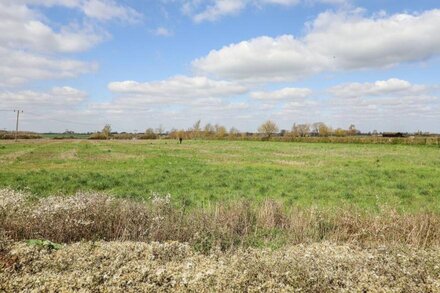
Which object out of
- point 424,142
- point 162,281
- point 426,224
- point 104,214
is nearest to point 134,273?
point 162,281

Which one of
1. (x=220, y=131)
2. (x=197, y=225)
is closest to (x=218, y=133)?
(x=220, y=131)

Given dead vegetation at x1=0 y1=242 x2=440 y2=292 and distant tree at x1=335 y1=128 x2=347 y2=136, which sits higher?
distant tree at x1=335 y1=128 x2=347 y2=136

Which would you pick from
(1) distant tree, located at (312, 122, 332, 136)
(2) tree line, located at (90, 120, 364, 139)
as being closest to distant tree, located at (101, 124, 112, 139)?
(2) tree line, located at (90, 120, 364, 139)

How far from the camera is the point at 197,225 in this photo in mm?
9531

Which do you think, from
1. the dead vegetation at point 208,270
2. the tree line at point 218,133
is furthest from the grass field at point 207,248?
the tree line at point 218,133

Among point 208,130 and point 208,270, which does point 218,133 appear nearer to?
point 208,130

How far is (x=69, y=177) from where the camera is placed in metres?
23.0

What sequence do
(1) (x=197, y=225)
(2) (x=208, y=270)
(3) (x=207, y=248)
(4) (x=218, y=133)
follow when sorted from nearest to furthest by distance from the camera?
1. (2) (x=208, y=270)
2. (3) (x=207, y=248)
3. (1) (x=197, y=225)
4. (4) (x=218, y=133)

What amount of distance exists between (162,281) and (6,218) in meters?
5.06

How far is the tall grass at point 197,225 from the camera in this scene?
29.2ft

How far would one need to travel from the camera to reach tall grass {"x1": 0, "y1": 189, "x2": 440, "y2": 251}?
8906 mm

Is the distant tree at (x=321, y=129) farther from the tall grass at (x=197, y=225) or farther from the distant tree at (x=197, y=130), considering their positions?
the tall grass at (x=197, y=225)

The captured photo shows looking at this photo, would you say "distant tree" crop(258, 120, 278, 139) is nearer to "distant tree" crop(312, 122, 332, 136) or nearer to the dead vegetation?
"distant tree" crop(312, 122, 332, 136)

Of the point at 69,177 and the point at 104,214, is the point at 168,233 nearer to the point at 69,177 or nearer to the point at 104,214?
the point at 104,214
